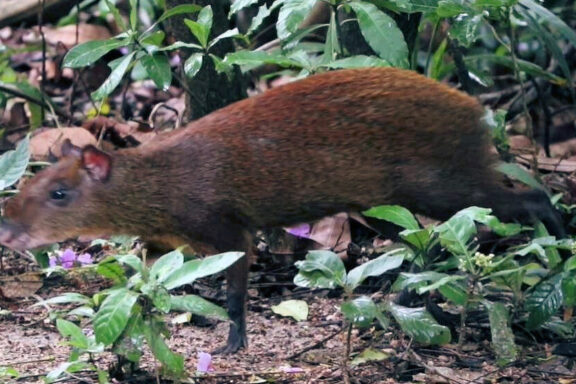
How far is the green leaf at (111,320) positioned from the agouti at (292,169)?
118 centimetres

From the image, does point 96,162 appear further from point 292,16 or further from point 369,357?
point 369,357

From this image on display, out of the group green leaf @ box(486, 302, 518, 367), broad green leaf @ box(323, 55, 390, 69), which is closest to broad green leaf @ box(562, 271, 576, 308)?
green leaf @ box(486, 302, 518, 367)

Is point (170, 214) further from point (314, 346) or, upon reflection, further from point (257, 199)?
point (314, 346)

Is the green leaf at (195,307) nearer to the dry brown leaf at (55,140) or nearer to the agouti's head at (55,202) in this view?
the agouti's head at (55,202)

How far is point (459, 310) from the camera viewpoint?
180 inches

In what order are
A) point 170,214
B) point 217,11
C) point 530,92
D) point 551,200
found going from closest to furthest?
point 170,214, point 551,200, point 217,11, point 530,92

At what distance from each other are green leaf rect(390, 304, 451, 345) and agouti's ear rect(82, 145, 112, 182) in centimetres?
145

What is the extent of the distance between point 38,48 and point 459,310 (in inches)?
165

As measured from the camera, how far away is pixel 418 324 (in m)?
3.70

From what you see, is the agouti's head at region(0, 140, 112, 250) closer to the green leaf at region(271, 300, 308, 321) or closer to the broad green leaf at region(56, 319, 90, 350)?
the green leaf at region(271, 300, 308, 321)

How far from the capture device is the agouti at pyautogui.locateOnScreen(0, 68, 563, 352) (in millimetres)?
4512

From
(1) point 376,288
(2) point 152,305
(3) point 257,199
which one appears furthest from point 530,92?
(2) point 152,305

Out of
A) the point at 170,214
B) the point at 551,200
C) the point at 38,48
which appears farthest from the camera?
the point at 38,48

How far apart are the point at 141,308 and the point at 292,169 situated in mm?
1283
